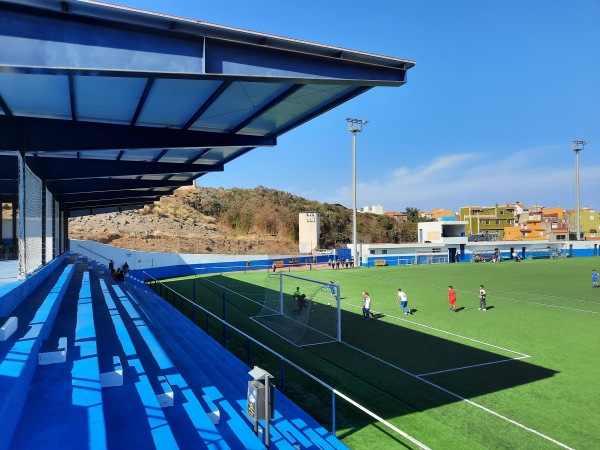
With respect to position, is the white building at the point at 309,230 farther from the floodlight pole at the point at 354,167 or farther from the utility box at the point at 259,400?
the utility box at the point at 259,400

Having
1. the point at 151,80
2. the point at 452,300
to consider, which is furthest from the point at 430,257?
the point at 151,80

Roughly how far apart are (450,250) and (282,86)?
54.4 m

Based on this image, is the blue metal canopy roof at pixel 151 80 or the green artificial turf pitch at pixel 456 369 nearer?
the blue metal canopy roof at pixel 151 80

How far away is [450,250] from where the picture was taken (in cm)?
5791

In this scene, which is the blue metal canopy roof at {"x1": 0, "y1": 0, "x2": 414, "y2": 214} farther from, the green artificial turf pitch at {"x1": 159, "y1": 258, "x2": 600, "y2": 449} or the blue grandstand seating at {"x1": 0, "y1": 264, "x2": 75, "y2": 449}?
the green artificial turf pitch at {"x1": 159, "y1": 258, "x2": 600, "y2": 449}

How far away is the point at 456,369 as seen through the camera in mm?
12555

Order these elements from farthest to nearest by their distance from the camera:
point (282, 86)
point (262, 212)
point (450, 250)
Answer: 1. point (262, 212)
2. point (450, 250)
3. point (282, 86)

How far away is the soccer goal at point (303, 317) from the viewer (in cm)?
1662

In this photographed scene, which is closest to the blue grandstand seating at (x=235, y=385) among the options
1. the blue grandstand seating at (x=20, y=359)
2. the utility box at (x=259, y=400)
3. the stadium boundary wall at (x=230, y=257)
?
the utility box at (x=259, y=400)

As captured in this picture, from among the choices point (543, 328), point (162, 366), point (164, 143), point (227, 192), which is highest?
point (227, 192)

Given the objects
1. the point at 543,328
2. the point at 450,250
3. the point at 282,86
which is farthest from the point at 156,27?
the point at 450,250

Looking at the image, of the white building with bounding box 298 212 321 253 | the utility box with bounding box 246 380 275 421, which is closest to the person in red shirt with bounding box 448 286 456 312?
the utility box with bounding box 246 380 275 421

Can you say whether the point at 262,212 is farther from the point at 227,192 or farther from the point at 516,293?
the point at 516,293

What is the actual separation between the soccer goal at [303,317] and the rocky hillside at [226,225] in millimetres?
42261
